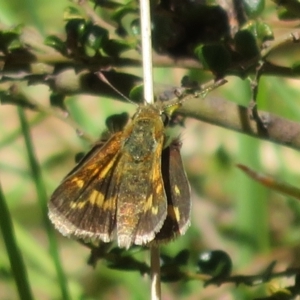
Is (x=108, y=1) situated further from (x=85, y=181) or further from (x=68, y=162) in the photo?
(x=68, y=162)

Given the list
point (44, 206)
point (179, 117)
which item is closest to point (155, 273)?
point (179, 117)

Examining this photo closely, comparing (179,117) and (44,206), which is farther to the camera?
(44,206)

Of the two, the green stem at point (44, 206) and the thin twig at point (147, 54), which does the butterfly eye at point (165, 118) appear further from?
the green stem at point (44, 206)

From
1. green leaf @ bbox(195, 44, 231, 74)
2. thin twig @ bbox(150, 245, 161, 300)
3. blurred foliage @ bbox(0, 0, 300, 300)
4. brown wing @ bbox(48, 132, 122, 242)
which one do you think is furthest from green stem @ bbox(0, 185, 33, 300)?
green leaf @ bbox(195, 44, 231, 74)

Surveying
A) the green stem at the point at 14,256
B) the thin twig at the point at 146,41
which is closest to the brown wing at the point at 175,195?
the thin twig at the point at 146,41

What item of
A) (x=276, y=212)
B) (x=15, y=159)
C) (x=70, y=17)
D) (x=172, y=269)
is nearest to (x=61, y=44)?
(x=70, y=17)

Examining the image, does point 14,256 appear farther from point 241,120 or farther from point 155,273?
point 241,120
